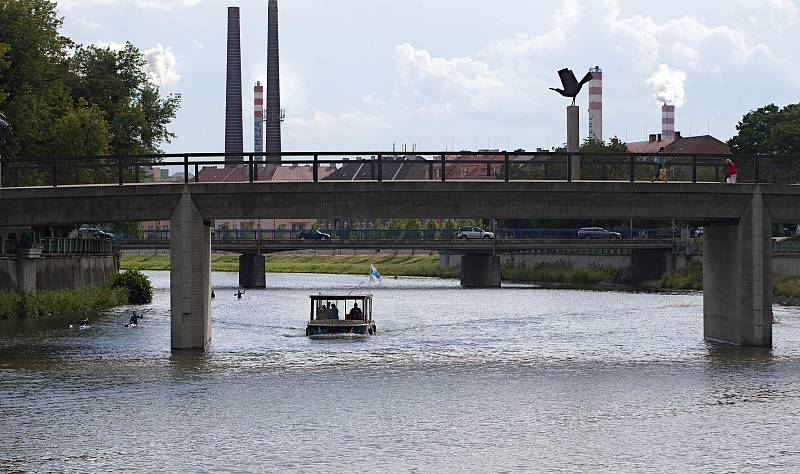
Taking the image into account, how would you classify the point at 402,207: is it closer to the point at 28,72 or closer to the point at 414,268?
the point at 28,72

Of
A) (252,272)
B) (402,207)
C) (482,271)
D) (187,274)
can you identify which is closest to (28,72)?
(187,274)

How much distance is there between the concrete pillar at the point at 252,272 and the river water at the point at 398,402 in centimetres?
6625

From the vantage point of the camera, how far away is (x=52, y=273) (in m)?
78.3

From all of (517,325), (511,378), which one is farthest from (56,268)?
(511,378)

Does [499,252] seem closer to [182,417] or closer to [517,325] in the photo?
[517,325]

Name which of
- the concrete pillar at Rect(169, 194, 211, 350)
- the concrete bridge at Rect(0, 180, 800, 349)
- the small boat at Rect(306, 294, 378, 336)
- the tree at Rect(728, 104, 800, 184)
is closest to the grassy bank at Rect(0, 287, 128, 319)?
A: the small boat at Rect(306, 294, 378, 336)

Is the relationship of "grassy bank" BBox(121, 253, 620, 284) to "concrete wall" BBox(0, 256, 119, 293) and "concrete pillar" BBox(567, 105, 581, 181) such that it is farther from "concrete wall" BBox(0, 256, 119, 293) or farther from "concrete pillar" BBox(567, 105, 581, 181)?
"concrete pillar" BBox(567, 105, 581, 181)

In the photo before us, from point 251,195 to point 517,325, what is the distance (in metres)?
27.4

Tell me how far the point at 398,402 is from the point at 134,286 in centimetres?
5862

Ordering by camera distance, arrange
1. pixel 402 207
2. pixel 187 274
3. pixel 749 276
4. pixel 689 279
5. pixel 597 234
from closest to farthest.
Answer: pixel 187 274
pixel 402 207
pixel 749 276
pixel 689 279
pixel 597 234

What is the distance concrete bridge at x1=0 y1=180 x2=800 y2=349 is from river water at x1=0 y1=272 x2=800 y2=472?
267 cm

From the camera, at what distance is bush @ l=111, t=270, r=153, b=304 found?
95000 mm

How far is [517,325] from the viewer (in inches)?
2958

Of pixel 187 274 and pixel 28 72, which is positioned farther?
pixel 28 72
